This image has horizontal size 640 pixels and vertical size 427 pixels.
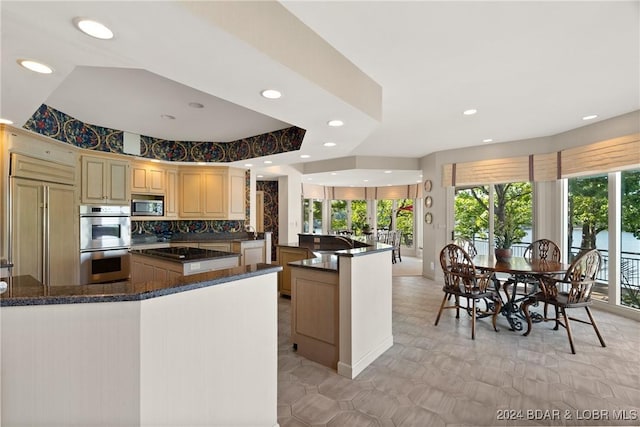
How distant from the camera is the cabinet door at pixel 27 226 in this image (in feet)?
10.3

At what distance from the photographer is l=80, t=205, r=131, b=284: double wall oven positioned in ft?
13.6

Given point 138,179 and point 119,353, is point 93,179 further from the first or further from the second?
point 119,353

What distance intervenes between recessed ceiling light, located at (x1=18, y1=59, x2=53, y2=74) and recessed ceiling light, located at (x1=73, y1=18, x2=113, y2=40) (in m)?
0.62

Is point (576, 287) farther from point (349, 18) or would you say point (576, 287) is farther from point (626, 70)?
point (349, 18)

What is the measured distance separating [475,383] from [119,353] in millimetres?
2476

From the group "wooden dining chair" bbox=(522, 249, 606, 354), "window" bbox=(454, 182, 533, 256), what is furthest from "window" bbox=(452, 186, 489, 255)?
"wooden dining chair" bbox=(522, 249, 606, 354)

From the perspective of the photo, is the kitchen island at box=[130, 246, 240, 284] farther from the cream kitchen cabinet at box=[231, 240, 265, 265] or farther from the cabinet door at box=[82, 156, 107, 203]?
the cream kitchen cabinet at box=[231, 240, 265, 265]

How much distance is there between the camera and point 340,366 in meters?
2.51

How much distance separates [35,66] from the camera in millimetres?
1762

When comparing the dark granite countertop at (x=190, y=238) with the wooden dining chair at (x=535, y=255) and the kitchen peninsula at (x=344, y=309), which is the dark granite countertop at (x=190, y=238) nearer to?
the kitchen peninsula at (x=344, y=309)

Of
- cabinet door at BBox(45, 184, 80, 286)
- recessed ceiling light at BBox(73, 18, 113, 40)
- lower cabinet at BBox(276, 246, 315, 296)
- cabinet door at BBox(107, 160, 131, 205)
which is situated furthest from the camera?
cabinet door at BBox(107, 160, 131, 205)

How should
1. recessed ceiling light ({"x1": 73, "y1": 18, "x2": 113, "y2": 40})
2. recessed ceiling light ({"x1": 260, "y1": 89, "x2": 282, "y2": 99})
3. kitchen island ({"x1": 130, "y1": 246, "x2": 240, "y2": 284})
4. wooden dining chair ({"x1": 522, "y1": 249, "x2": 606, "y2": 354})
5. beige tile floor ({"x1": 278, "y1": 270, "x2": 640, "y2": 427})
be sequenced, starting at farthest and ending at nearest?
kitchen island ({"x1": 130, "y1": 246, "x2": 240, "y2": 284}), wooden dining chair ({"x1": 522, "y1": 249, "x2": 606, "y2": 354}), recessed ceiling light ({"x1": 260, "y1": 89, "x2": 282, "y2": 99}), beige tile floor ({"x1": 278, "y1": 270, "x2": 640, "y2": 427}), recessed ceiling light ({"x1": 73, "y1": 18, "x2": 113, "y2": 40})

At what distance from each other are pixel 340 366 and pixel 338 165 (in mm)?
4767

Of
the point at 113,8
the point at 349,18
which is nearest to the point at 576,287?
the point at 349,18
